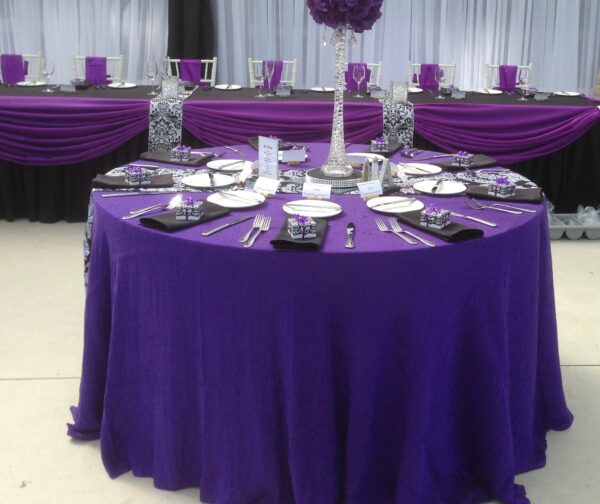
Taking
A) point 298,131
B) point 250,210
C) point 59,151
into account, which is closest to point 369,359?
point 250,210

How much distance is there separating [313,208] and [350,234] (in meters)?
0.26

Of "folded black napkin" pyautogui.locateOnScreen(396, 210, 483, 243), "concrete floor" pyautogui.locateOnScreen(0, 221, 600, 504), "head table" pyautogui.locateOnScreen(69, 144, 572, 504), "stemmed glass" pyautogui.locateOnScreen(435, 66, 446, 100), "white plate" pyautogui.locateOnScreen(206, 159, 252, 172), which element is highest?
"stemmed glass" pyautogui.locateOnScreen(435, 66, 446, 100)

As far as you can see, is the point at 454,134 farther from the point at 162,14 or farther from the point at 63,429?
the point at 162,14

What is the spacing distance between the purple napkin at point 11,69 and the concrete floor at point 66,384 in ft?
4.18

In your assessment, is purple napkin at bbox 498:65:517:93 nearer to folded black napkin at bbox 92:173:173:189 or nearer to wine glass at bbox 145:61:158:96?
wine glass at bbox 145:61:158:96

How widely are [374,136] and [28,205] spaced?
2.08m

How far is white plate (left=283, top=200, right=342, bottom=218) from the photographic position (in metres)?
1.86

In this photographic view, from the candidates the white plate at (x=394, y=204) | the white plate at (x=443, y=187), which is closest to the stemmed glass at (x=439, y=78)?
the white plate at (x=443, y=187)

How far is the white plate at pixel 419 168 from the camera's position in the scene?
237cm

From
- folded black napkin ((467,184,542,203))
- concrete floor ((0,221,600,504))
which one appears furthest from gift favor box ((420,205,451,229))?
concrete floor ((0,221,600,504))

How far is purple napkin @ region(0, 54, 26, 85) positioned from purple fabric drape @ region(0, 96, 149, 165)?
0.70 meters

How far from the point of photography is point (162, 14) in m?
6.65

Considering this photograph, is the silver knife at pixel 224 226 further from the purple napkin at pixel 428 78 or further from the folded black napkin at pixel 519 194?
the purple napkin at pixel 428 78

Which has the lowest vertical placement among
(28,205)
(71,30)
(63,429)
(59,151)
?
(63,429)
